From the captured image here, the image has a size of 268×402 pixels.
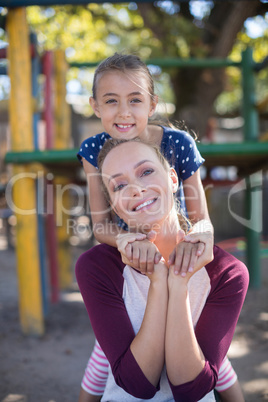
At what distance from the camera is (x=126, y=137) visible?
135cm

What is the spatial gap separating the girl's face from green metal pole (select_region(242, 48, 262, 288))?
240 centimetres

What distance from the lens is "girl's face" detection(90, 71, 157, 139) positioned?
1.37 m

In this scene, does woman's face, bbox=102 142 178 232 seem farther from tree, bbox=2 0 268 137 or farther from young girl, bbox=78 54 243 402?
tree, bbox=2 0 268 137

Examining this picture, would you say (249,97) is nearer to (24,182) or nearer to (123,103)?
(24,182)

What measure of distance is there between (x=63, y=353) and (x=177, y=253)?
1.62 metres

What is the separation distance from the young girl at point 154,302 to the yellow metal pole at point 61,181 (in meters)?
2.49

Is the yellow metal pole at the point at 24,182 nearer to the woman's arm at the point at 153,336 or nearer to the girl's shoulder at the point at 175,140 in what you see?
the girl's shoulder at the point at 175,140

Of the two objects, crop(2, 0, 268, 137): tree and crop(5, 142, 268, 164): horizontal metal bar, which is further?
crop(2, 0, 268, 137): tree

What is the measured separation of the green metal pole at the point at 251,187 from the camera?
362 cm

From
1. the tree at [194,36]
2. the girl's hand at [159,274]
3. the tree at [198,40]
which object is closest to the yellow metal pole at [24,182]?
the girl's hand at [159,274]

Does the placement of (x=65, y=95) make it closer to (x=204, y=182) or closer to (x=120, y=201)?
(x=204, y=182)

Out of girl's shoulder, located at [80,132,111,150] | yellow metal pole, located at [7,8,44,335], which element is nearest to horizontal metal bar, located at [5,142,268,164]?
yellow metal pole, located at [7,8,44,335]

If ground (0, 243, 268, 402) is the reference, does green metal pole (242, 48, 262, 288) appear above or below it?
above

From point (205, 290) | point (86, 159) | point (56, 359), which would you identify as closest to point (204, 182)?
point (56, 359)
